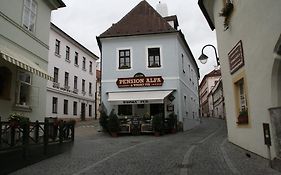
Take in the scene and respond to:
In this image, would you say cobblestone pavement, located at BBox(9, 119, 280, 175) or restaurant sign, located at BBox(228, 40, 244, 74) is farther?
restaurant sign, located at BBox(228, 40, 244, 74)

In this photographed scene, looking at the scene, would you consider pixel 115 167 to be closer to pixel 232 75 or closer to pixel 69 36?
pixel 232 75

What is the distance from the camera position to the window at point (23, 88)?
13234mm

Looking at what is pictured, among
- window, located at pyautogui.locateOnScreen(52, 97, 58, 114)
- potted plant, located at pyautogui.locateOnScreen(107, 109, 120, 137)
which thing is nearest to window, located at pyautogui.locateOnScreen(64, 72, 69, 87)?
window, located at pyautogui.locateOnScreen(52, 97, 58, 114)

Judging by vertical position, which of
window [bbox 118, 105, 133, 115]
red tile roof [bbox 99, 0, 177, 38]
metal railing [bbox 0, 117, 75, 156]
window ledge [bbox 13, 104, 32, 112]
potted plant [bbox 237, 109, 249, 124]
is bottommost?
metal railing [bbox 0, 117, 75, 156]

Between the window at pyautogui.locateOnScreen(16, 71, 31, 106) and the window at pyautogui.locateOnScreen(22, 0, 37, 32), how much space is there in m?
2.22

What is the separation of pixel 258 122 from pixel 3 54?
8351 millimetres

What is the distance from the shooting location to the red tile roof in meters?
24.0

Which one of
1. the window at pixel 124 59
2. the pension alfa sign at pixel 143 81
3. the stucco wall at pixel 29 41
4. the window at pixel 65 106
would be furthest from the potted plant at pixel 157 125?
the window at pixel 65 106

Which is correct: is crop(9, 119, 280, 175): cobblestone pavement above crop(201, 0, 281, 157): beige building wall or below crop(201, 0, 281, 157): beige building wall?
below

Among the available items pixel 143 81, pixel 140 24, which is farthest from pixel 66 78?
pixel 143 81

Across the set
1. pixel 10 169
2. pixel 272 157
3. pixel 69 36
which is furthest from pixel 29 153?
pixel 69 36

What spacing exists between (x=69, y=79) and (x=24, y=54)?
23.3m

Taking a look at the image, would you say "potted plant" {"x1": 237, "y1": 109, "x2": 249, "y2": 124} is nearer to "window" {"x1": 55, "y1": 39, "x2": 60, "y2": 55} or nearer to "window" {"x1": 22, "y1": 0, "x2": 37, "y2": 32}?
"window" {"x1": 22, "y1": 0, "x2": 37, "y2": 32}

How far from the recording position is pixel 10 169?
8227 mm
